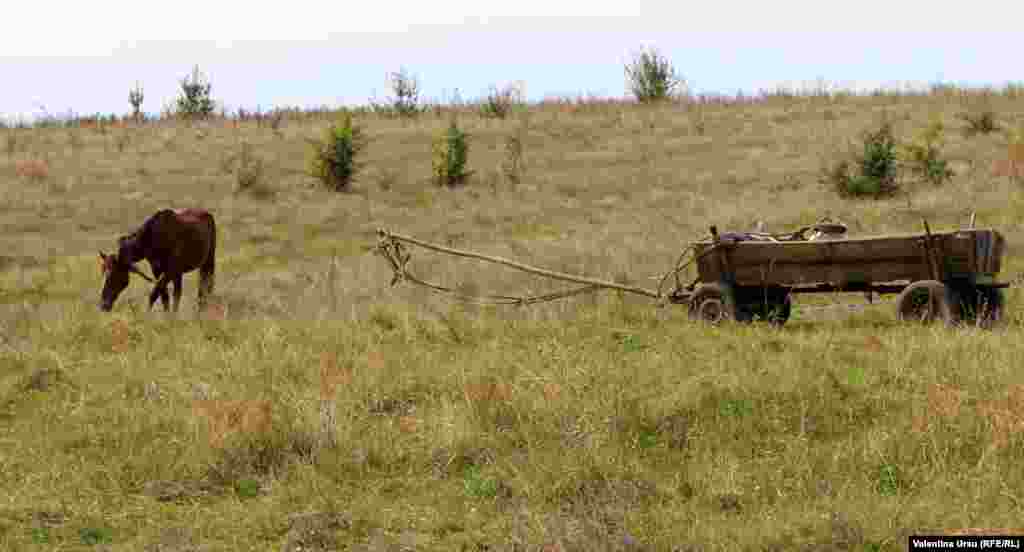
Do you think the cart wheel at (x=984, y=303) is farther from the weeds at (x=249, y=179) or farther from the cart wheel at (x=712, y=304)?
the weeds at (x=249, y=179)

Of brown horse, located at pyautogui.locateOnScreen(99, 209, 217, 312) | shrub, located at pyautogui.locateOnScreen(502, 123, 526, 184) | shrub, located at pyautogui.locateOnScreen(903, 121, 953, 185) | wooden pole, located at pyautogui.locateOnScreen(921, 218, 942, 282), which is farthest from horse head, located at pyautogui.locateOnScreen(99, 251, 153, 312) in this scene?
shrub, located at pyautogui.locateOnScreen(903, 121, 953, 185)

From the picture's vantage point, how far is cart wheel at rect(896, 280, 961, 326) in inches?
385

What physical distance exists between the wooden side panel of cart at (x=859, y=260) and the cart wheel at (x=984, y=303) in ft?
0.75

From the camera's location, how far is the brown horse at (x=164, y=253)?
14.2m

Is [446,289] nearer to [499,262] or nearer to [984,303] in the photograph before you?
[499,262]

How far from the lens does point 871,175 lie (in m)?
23.8

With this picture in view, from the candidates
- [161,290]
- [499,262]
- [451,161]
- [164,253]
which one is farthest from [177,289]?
[451,161]

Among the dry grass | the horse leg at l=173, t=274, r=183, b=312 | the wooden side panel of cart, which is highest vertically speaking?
the wooden side panel of cart

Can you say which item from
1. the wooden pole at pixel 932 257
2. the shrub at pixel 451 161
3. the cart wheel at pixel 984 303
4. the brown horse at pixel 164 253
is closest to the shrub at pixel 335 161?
the shrub at pixel 451 161

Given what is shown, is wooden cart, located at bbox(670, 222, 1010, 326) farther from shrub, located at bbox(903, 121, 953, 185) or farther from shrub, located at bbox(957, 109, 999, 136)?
shrub, located at bbox(957, 109, 999, 136)

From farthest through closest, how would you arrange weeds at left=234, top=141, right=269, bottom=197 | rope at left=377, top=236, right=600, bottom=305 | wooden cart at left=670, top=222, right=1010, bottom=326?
1. weeds at left=234, top=141, right=269, bottom=197
2. rope at left=377, top=236, right=600, bottom=305
3. wooden cart at left=670, top=222, right=1010, bottom=326

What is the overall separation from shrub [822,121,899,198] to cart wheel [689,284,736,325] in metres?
13.7

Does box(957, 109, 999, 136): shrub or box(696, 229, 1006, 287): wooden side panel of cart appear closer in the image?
box(696, 229, 1006, 287): wooden side panel of cart

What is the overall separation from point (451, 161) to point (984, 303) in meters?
18.5
